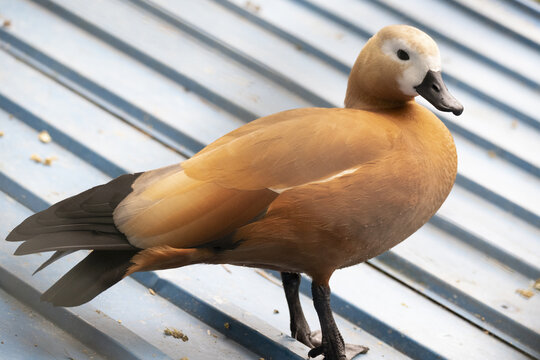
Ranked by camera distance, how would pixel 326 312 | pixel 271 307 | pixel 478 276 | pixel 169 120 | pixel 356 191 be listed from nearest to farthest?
pixel 356 191
pixel 326 312
pixel 271 307
pixel 478 276
pixel 169 120

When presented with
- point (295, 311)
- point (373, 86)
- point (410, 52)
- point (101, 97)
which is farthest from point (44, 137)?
point (410, 52)

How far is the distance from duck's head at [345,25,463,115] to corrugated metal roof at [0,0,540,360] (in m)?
0.65

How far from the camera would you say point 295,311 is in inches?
73.2

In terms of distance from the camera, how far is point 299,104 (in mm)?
2824

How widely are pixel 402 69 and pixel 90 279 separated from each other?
849mm

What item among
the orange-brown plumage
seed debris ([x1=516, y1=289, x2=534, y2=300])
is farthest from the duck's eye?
seed debris ([x1=516, y1=289, x2=534, y2=300])

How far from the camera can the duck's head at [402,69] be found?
1.66 meters

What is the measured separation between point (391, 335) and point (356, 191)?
634mm

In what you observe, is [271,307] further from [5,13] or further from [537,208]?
[5,13]

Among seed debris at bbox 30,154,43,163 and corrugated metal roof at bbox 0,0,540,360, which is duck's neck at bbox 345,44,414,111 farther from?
seed debris at bbox 30,154,43,163

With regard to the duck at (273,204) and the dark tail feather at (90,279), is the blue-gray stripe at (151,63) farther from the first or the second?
the dark tail feather at (90,279)

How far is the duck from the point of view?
1.53m

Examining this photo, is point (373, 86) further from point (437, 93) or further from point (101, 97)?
point (101, 97)

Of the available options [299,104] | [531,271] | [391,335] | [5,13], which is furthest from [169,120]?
[531,271]
